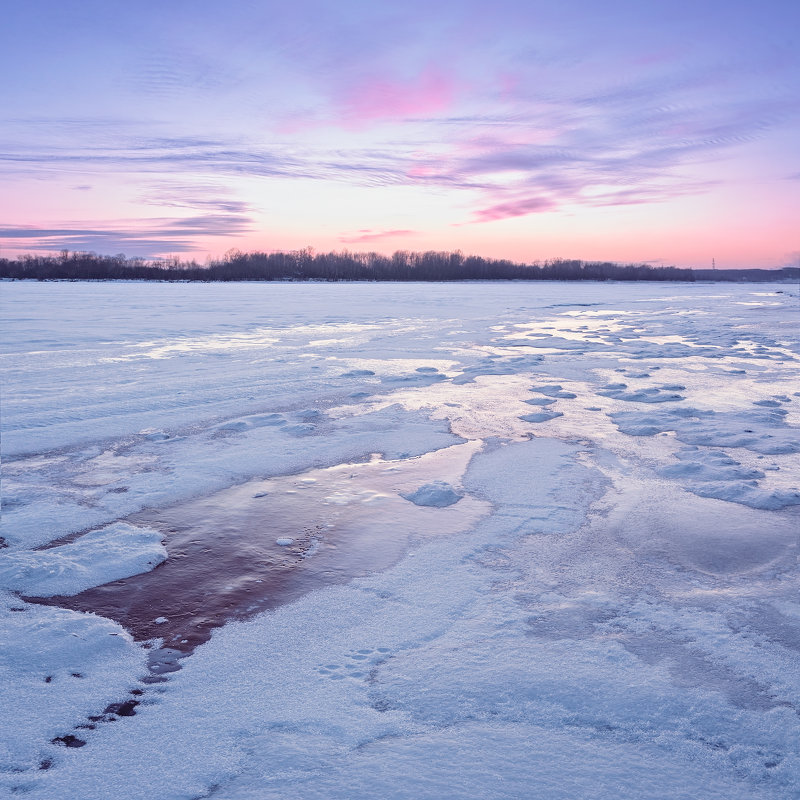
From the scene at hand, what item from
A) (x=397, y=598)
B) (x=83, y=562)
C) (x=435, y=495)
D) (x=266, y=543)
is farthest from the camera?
(x=435, y=495)

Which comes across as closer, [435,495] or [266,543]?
[266,543]

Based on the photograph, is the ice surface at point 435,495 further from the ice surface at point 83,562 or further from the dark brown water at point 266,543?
the ice surface at point 83,562

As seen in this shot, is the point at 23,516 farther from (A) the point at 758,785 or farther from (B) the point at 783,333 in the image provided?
(B) the point at 783,333

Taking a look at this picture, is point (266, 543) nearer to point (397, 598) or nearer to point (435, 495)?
point (397, 598)

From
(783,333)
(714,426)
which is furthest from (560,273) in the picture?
(714,426)

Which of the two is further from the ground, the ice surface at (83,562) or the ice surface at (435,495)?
the ice surface at (435,495)

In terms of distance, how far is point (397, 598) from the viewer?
2.43m

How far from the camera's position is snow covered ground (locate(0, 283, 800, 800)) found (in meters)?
1.61

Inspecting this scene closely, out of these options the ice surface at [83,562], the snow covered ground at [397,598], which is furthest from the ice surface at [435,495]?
the ice surface at [83,562]

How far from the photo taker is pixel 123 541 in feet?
9.48

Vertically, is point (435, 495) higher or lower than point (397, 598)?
higher

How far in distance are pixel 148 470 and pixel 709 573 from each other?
3.27 metres

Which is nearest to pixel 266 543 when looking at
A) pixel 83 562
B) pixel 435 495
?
pixel 83 562

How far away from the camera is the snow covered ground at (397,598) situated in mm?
1607
